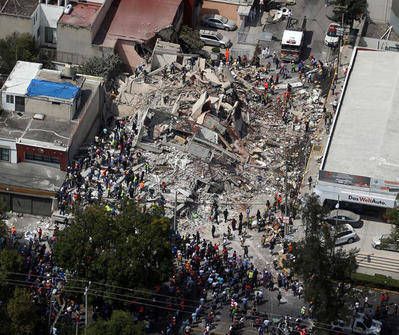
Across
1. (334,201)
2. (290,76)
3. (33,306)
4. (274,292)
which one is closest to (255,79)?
(290,76)

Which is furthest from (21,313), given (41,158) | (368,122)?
(368,122)

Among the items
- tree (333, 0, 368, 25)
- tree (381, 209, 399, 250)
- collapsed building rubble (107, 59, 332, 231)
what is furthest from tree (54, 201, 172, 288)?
tree (333, 0, 368, 25)

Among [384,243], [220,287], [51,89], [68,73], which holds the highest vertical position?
[68,73]

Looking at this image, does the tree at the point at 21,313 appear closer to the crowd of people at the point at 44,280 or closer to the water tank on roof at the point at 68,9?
the crowd of people at the point at 44,280

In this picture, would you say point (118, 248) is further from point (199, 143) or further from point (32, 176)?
point (199, 143)

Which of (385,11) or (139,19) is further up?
(139,19)
